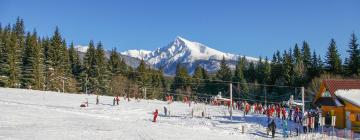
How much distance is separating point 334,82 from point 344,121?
4866 mm

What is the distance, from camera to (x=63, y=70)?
301ft

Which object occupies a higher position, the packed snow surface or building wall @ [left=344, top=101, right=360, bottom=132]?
the packed snow surface

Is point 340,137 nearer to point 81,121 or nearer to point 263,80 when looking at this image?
point 81,121

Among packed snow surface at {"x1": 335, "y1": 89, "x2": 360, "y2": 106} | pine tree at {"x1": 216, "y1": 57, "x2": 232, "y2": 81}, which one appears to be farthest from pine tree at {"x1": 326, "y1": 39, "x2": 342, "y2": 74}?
packed snow surface at {"x1": 335, "y1": 89, "x2": 360, "y2": 106}

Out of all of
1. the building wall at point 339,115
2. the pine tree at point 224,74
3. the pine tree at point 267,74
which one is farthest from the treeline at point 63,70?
the building wall at point 339,115

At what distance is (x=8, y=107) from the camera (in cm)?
4556

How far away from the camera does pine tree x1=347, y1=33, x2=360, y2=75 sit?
8125 centimetres

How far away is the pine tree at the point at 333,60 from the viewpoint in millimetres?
85562

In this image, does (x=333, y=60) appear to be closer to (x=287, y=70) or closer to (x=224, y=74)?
(x=287, y=70)

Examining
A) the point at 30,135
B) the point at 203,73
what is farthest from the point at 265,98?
the point at 30,135

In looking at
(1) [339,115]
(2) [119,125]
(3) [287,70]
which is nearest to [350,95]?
(1) [339,115]

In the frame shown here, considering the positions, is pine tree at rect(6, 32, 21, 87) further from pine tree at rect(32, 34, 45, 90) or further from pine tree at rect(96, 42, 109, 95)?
pine tree at rect(96, 42, 109, 95)

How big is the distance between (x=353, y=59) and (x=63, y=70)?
56291mm

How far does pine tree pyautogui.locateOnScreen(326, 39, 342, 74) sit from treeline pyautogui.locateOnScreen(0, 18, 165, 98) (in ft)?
130
